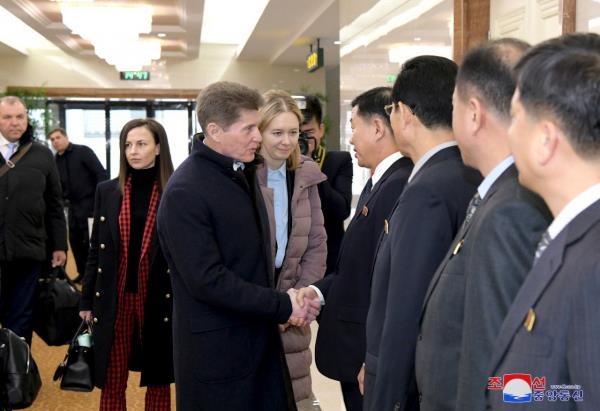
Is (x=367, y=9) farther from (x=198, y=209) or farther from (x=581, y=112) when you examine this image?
(x=581, y=112)

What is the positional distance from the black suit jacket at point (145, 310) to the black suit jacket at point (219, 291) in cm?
93

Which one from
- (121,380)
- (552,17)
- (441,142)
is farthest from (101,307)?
(552,17)

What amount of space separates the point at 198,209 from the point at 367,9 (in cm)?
459

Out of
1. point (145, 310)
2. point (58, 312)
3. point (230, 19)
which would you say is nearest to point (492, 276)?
point (145, 310)

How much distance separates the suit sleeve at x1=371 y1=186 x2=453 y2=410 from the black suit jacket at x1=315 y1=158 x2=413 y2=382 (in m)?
0.56

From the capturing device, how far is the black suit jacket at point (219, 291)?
101 inches

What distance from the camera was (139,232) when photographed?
3.78 m

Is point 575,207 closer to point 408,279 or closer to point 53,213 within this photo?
point 408,279

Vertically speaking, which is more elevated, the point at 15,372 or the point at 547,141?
the point at 547,141

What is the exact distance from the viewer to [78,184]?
8891 mm

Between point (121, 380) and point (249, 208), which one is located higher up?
point (249, 208)

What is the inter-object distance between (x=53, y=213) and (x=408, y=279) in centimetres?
392

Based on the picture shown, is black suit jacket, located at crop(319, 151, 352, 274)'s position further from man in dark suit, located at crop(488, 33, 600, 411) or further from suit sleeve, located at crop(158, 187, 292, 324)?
man in dark suit, located at crop(488, 33, 600, 411)

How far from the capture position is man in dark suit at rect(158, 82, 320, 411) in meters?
2.58
